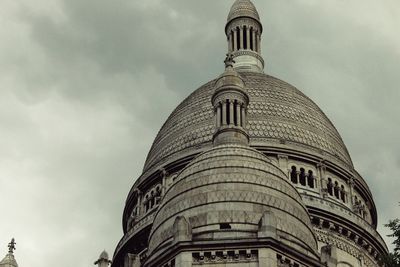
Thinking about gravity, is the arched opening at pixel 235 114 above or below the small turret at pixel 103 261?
above

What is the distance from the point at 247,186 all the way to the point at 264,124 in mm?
18222

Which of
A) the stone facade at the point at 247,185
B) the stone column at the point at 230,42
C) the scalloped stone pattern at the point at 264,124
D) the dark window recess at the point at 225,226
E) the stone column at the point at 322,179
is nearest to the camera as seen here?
the stone facade at the point at 247,185

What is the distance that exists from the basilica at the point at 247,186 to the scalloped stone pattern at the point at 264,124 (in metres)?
0.08

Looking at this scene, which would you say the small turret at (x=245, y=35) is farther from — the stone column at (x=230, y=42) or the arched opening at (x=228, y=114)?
the arched opening at (x=228, y=114)

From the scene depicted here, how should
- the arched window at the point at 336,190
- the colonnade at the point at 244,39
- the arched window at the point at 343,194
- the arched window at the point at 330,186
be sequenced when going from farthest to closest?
the colonnade at the point at 244,39 < the arched window at the point at 343,194 < the arched window at the point at 336,190 < the arched window at the point at 330,186

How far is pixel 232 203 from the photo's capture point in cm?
3334

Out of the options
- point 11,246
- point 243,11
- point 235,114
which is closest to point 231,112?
point 235,114

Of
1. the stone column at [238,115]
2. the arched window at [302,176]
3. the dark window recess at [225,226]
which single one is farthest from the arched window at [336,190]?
the dark window recess at [225,226]

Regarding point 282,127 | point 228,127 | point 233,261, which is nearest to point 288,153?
point 282,127

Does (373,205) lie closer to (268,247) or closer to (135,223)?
(135,223)

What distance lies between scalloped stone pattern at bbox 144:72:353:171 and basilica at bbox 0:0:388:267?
0.08m

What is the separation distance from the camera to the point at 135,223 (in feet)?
168

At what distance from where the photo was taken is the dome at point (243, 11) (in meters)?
64.2

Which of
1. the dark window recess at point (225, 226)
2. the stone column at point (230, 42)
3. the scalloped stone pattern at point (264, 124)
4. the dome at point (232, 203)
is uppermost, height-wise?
the stone column at point (230, 42)
